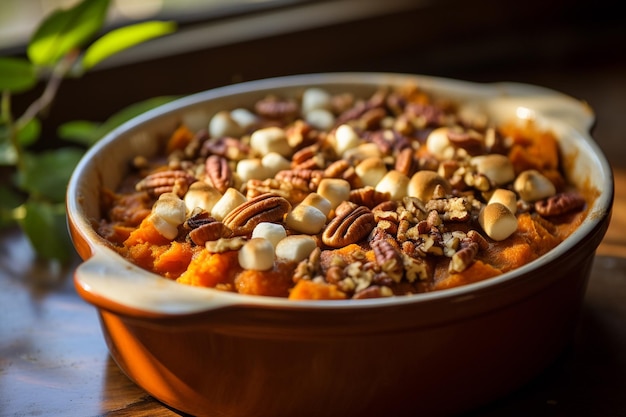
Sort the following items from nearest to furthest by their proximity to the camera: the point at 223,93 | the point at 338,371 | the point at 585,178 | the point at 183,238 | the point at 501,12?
the point at 338,371 < the point at 183,238 < the point at 585,178 < the point at 223,93 < the point at 501,12

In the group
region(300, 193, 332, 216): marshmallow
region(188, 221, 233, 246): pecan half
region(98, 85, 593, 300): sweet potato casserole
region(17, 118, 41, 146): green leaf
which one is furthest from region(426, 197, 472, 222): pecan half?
region(17, 118, 41, 146): green leaf

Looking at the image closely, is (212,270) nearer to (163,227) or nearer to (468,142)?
(163,227)

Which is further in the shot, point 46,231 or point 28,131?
point 28,131

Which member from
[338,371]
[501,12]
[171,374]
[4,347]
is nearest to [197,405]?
[171,374]

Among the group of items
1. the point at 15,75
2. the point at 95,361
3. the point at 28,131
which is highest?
the point at 15,75

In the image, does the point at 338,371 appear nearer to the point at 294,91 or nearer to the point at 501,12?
the point at 294,91

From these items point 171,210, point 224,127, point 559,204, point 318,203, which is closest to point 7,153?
point 224,127

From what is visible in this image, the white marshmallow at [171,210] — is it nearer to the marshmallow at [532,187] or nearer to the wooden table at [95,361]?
the wooden table at [95,361]

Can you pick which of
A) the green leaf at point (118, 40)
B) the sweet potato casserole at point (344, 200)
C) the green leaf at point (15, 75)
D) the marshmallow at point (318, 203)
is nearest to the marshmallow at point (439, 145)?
the sweet potato casserole at point (344, 200)
